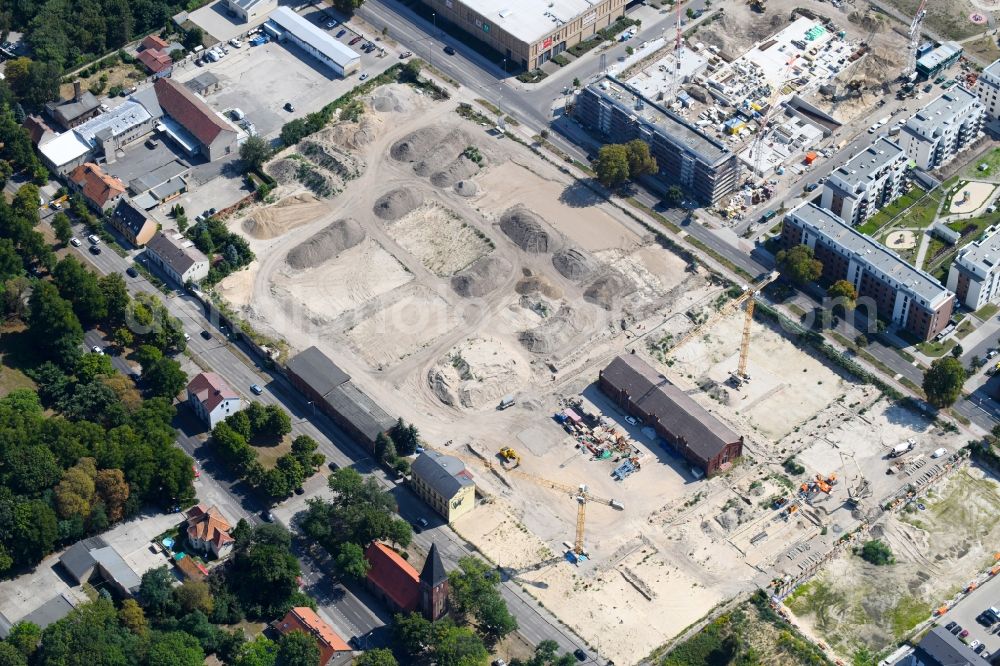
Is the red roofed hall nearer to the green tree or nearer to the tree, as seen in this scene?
the green tree

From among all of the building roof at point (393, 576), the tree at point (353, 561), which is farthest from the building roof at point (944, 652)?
the tree at point (353, 561)

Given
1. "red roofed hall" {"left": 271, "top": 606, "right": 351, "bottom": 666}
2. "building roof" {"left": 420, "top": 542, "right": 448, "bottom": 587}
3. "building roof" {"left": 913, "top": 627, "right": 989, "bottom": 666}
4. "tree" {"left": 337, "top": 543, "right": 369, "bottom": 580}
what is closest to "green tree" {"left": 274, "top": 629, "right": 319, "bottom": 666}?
"red roofed hall" {"left": 271, "top": 606, "right": 351, "bottom": 666}

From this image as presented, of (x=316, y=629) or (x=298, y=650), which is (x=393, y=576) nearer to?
(x=316, y=629)

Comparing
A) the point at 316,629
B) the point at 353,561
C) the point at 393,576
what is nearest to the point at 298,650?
the point at 316,629

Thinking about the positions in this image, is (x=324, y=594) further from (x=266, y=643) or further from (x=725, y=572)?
(x=725, y=572)

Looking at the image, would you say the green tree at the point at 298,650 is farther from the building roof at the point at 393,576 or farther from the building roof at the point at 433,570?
the building roof at the point at 433,570

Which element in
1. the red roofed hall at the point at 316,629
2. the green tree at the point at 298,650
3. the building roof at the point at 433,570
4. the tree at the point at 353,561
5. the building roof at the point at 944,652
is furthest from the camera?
the tree at the point at 353,561
